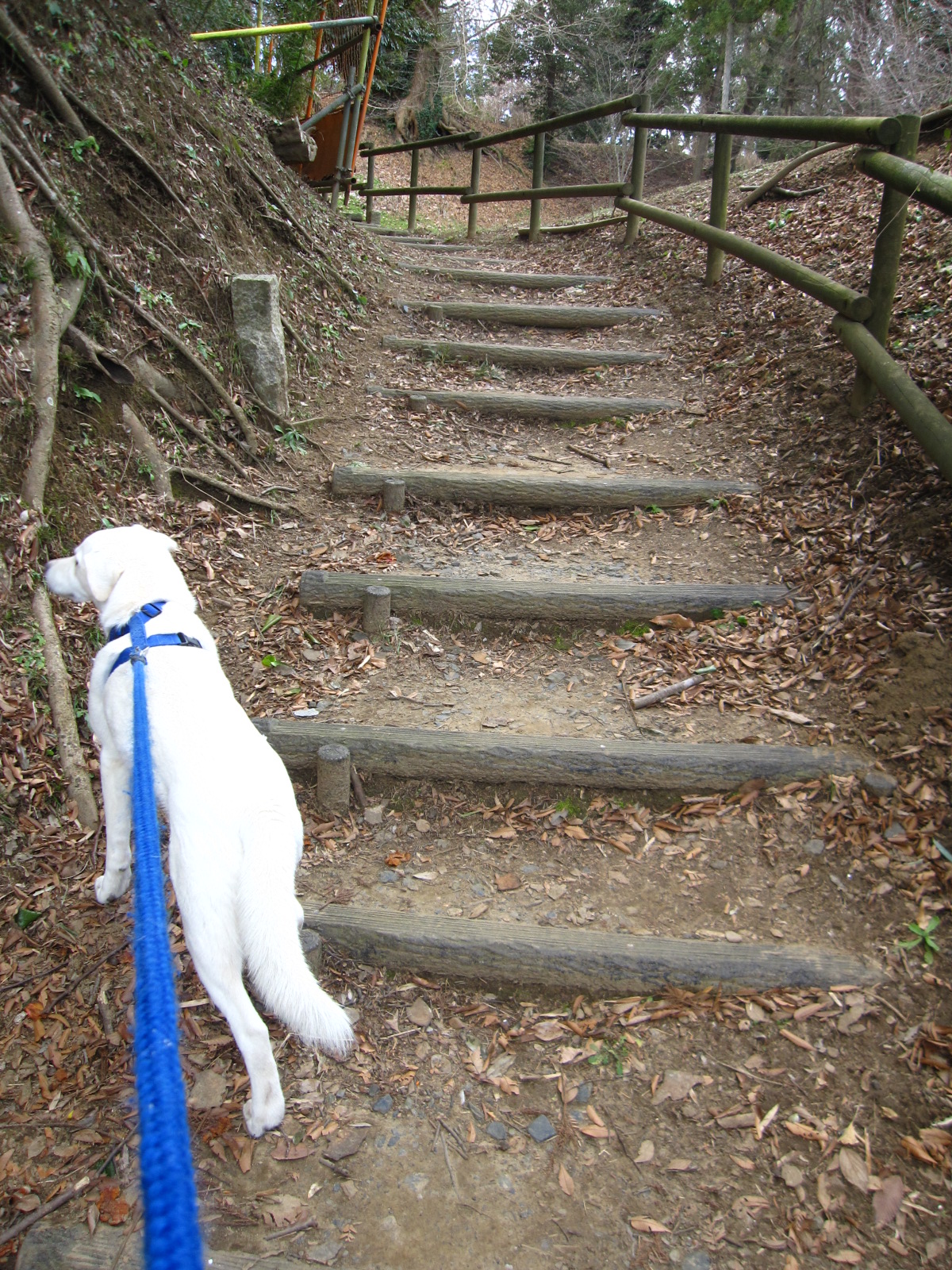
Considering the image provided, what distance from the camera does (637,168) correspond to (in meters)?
7.71

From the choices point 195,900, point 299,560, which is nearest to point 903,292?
point 299,560

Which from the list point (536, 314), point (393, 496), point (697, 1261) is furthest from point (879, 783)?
point (536, 314)

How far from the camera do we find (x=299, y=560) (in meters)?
3.97

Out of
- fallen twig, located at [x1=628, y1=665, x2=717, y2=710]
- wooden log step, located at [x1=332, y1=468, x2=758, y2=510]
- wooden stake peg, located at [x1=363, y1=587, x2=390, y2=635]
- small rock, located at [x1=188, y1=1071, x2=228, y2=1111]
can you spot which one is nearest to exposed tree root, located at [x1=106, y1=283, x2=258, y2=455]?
wooden log step, located at [x1=332, y1=468, x2=758, y2=510]

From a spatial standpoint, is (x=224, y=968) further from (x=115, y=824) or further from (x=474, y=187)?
(x=474, y=187)

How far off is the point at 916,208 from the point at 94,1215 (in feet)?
21.9

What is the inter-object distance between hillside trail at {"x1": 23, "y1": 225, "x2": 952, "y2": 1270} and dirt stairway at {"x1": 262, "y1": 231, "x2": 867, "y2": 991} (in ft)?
0.11

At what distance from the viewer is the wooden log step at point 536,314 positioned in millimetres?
6449

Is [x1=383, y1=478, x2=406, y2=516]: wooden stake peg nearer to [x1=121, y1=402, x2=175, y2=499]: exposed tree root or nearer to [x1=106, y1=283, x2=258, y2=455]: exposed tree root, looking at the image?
[x1=106, y1=283, x2=258, y2=455]: exposed tree root

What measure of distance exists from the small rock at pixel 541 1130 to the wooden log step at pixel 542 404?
14.2 feet

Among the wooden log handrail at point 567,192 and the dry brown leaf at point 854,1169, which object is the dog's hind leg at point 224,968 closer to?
the dry brown leaf at point 854,1169

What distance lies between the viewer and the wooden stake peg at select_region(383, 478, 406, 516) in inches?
169

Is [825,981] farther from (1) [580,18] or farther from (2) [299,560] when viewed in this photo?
(1) [580,18]

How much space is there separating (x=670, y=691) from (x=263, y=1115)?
211 centimetres
